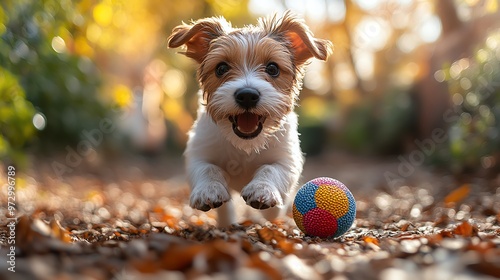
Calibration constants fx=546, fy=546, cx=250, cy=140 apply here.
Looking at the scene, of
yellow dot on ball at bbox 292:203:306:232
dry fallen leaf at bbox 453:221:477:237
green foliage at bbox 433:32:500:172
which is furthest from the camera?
green foliage at bbox 433:32:500:172

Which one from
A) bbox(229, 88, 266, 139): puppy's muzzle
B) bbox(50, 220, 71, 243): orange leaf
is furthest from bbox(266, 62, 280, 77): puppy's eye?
bbox(50, 220, 71, 243): orange leaf

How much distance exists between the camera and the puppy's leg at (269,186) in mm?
3791

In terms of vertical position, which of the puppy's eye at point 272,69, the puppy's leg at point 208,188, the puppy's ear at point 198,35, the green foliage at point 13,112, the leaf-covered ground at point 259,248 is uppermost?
the puppy's ear at point 198,35

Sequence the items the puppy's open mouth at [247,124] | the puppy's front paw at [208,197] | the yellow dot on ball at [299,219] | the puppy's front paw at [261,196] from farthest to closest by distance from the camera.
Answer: the puppy's open mouth at [247,124] < the yellow dot on ball at [299,219] < the puppy's front paw at [208,197] < the puppy's front paw at [261,196]

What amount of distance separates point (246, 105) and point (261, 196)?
30.3 inches

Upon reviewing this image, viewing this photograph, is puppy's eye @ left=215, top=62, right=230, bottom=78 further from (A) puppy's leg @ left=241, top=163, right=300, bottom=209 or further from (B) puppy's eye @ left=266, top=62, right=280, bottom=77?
(A) puppy's leg @ left=241, top=163, right=300, bottom=209

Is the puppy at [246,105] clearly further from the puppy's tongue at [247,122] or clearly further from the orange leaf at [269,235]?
the orange leaf at [269,235]

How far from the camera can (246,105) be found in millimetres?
→ 4172

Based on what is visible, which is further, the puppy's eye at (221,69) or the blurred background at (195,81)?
the blurred background at (195,81)

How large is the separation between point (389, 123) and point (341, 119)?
430 centimetres

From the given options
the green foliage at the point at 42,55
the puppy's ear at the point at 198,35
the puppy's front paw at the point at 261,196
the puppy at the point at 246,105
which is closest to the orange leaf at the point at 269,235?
the puppy's front paw at the point at 261,196

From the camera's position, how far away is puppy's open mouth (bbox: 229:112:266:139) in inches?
169

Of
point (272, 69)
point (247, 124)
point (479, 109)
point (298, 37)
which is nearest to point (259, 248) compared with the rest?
point (247, 124)

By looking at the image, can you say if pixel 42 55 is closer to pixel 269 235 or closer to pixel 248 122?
pixel 248 122
